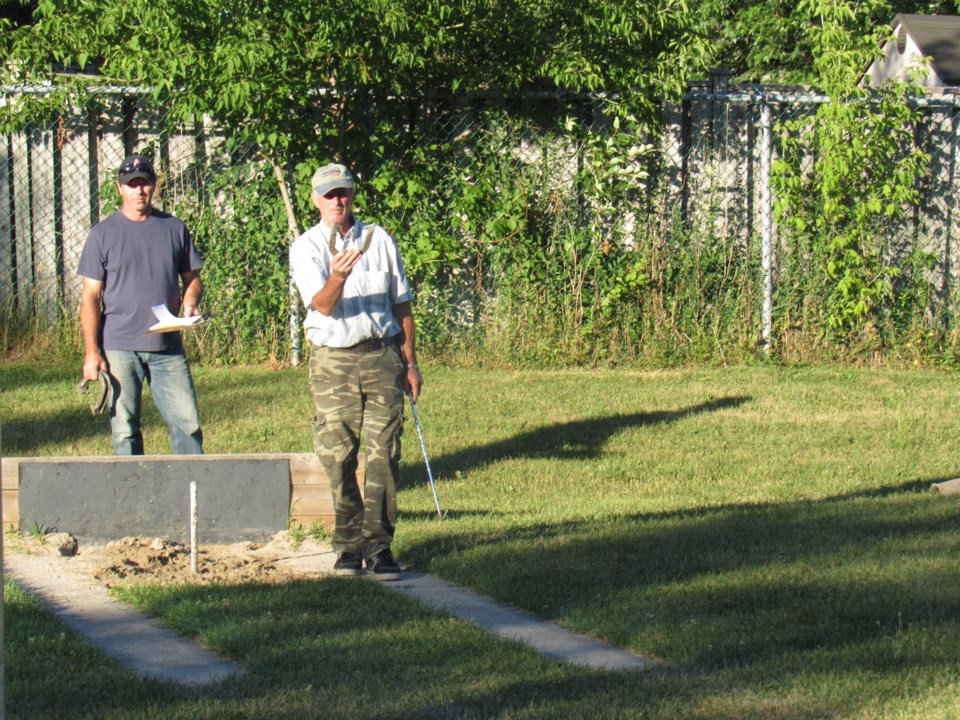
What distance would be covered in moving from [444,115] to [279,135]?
1.67 metres

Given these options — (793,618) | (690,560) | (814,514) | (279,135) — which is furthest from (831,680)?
(279,135)

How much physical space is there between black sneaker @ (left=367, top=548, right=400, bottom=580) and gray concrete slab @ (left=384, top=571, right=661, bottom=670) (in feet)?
0.20

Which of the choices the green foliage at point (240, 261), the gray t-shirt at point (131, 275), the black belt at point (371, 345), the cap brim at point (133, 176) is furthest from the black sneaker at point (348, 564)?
the green foliage at point (240, 261)

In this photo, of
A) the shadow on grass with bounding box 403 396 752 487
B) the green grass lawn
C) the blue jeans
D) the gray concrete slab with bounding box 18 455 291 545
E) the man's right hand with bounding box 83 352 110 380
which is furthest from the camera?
the shadow on grass with bounding box 403 396 752 487

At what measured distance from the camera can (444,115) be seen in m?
11.9

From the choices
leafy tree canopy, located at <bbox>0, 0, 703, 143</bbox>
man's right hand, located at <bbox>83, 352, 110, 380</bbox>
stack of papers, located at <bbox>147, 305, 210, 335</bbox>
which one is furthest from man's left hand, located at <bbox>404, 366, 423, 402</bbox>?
leafy tree canopy, located at <bbox>0, 0, 703, 143</bbox>

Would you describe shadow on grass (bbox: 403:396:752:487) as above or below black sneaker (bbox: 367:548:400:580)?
above

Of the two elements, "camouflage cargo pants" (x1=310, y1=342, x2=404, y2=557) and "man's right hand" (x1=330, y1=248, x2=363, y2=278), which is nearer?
"man's right hand" (x1=330, y1=248, x2=363, y2=278)

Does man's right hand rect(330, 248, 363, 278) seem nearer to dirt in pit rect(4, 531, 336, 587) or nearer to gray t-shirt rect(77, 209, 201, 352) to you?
dirt in pit rect(4, 531, 336, 587)

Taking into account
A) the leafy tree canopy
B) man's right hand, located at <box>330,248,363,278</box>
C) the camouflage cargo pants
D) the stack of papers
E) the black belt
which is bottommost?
the camouflage cargo pants

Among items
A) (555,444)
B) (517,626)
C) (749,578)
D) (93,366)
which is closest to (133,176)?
(93,366)

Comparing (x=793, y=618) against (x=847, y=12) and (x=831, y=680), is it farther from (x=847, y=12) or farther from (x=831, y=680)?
(x=847, y=12)

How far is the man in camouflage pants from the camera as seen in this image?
5996 millimetres

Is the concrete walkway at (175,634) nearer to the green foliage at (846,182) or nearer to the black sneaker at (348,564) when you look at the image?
the black sneaker at (348,564)
